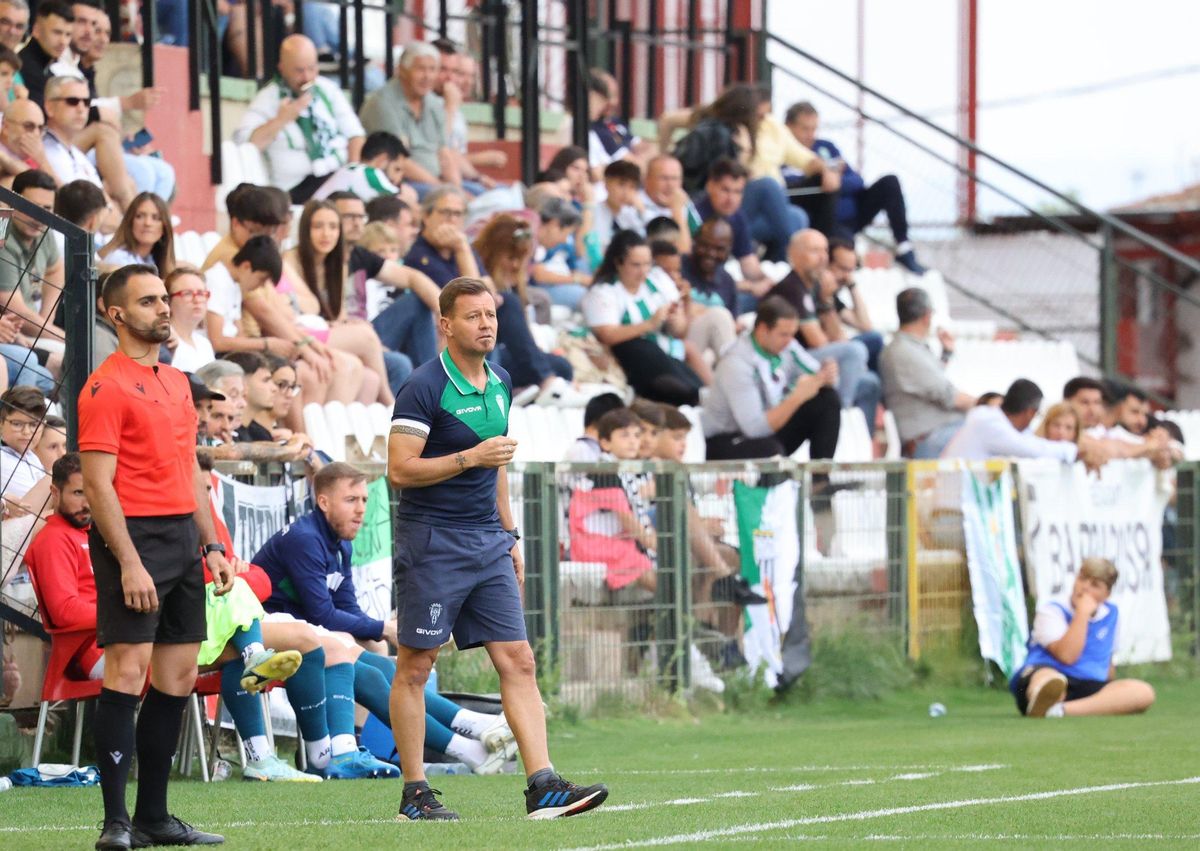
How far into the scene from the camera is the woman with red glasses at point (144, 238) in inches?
473

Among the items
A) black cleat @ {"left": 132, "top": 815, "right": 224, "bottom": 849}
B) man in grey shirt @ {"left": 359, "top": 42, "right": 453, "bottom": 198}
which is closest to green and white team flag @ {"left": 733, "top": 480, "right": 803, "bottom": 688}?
man in grey shirt @ {"left": 359, "top": 42, "right": 453, "bottom": 198}

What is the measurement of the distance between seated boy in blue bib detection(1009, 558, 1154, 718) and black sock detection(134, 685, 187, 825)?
24.3 ft

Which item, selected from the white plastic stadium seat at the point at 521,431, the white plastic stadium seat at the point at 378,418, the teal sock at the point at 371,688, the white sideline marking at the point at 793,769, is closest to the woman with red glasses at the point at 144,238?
the white plastic stadium seat at the point at 378,418

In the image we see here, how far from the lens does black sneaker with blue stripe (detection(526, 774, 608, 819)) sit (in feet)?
24.8

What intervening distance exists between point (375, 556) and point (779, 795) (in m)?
3.39

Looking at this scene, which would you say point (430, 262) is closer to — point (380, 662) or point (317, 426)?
point (317, 426)

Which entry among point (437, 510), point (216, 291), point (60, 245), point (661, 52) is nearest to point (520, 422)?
point (216, 291)

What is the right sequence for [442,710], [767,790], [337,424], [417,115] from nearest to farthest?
[767,790] → [442,710] → [337,424] → [417,115]

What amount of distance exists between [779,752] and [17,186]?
5074 millimetres

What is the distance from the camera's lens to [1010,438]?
1558 centimetres

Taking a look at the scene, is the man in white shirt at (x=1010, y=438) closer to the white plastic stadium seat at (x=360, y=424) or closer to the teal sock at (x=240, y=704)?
the white plastic stadium seat at (x=360, y=424)

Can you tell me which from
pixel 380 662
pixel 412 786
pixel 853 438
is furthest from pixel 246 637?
pixel 853 438

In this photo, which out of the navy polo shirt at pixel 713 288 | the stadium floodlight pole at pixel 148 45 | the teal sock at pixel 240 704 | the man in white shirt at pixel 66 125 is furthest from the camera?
the navy polo shirt at pixel 713 288

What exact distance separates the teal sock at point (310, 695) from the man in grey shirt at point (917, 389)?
8011 mm
